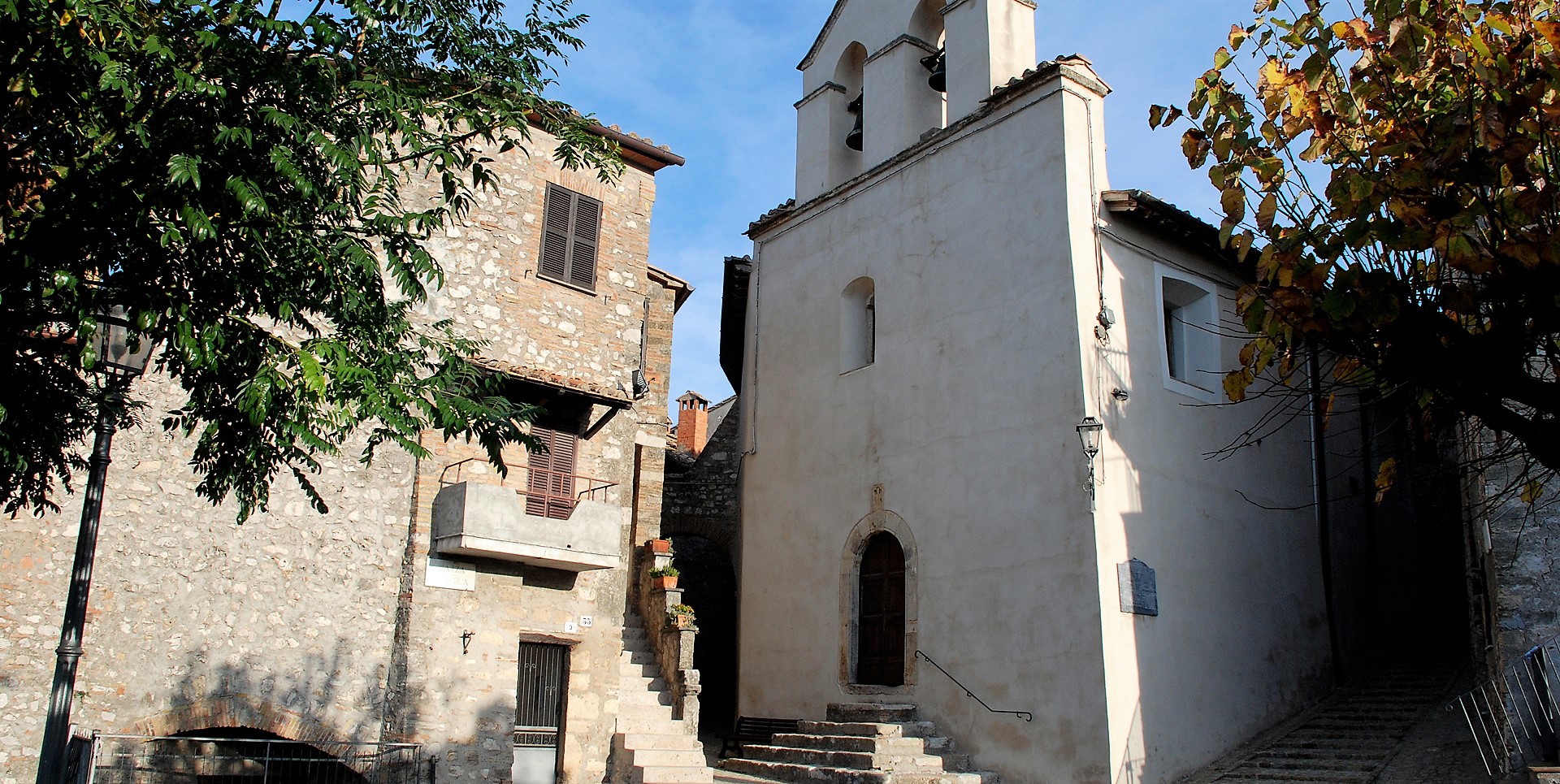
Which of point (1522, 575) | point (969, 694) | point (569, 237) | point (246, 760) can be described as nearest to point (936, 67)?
point (569, 237)

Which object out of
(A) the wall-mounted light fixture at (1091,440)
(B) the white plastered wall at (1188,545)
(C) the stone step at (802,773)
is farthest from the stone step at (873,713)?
(A) the wall-mounted light fixture at (1091,440)

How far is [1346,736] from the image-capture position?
13.9 metres

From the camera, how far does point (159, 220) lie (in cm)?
675

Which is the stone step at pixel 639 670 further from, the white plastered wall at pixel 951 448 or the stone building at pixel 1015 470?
the white plastered wall at pixel 951 448

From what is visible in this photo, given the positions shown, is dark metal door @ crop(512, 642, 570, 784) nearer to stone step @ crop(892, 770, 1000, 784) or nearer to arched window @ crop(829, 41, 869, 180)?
stone step @ crop(892, 770, 1000, 784)

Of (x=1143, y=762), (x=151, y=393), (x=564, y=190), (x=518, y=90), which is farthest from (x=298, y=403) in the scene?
(x=1143, y=762)

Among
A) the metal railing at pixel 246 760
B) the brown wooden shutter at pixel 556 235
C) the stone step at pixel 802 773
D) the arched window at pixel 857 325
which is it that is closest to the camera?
the metal railing at pixel 246 760

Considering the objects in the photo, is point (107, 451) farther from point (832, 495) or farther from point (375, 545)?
point (832, 495)

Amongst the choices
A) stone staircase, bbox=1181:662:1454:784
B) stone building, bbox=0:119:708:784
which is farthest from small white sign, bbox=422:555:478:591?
stone staircase, bbox=1181:662:1454:784

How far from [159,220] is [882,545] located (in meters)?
11.0

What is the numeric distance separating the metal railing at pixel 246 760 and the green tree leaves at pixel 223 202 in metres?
3.95

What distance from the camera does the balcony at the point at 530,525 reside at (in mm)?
12836

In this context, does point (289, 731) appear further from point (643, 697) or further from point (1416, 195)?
point (1416, 195)

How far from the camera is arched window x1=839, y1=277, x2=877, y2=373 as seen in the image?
1738 cm
